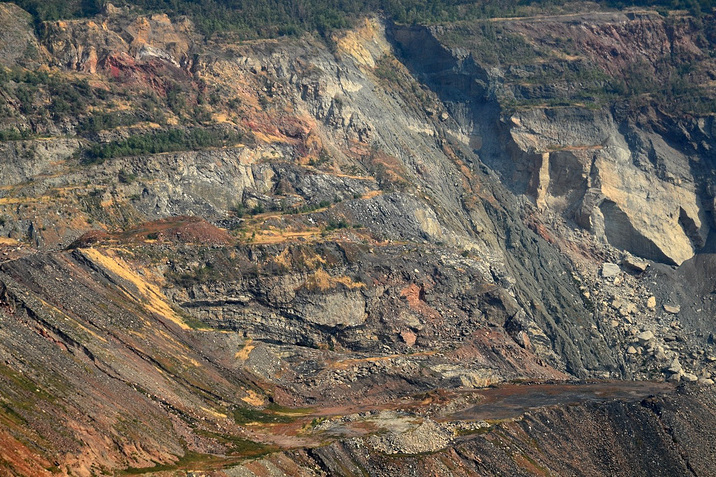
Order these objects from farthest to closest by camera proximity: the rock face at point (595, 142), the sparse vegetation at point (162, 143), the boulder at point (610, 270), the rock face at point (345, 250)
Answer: the rock face at point (595, 142) → the boulder at point (610, 270) → the sparse vegetation at point (162, 143) → the rock face at point (345, 250)

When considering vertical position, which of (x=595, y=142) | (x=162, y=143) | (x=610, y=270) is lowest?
A: (x=610, y=270)

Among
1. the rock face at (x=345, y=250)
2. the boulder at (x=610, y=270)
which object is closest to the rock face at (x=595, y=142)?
the rock face at (x=345, y=250)

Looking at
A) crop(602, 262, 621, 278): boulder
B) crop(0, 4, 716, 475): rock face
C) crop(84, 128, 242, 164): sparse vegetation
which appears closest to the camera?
crop(0, 4, 716, 475): rock face

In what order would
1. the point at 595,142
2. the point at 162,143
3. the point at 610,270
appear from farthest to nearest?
the point at 595,142
the point at 610,270
the point at 162,143

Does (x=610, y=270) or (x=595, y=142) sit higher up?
(x=595, y=142)

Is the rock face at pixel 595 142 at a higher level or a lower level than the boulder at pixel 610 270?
higher

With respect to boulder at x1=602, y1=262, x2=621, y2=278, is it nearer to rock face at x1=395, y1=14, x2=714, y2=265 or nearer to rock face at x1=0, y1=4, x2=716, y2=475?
rock face at x1=0, y1=4, x2=716, y2=475

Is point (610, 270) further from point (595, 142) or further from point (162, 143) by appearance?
point (162, 143)

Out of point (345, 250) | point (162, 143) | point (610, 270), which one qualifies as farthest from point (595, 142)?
point (162, 143)


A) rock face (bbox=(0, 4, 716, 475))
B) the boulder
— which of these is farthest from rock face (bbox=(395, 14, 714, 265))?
the boulder

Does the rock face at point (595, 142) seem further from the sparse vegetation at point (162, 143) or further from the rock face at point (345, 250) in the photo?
the sparse vegetation at point (162, 143)
